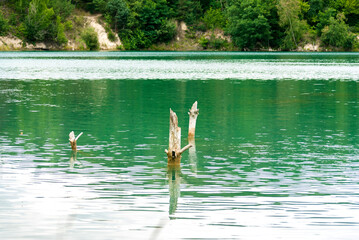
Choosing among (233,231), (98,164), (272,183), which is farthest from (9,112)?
(233,231)

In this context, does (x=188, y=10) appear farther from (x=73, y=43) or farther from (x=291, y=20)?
(x=73, y=43)

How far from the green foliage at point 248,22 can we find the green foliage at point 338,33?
15457 millimetres

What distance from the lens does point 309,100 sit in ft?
160

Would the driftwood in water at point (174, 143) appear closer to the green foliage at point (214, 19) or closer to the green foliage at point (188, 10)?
the green foliage at point (214, 19)

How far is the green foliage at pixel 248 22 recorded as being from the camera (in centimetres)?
17475

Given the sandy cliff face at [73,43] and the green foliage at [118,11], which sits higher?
the green foliage at [118,11]

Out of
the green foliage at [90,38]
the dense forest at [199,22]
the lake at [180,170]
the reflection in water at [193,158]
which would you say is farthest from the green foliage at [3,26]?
the reflection in water at [193,158]

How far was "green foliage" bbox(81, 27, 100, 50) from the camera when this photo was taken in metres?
180

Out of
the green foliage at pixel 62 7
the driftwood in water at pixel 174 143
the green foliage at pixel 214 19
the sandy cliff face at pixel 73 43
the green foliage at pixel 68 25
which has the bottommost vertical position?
the driftwood in water at pixel 174 143

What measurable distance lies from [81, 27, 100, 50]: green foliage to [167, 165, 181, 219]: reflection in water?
526 feet

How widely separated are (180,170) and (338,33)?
15968 cm

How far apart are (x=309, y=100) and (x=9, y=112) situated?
71.3ft

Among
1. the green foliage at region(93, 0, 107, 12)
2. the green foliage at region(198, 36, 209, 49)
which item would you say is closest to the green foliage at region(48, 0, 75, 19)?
the green foliage at region(93, 0, 107, 12)

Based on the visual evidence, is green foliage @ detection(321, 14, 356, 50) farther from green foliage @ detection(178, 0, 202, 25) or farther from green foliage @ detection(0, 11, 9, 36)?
green foliage @ detection(0, 11, 9, 36)
